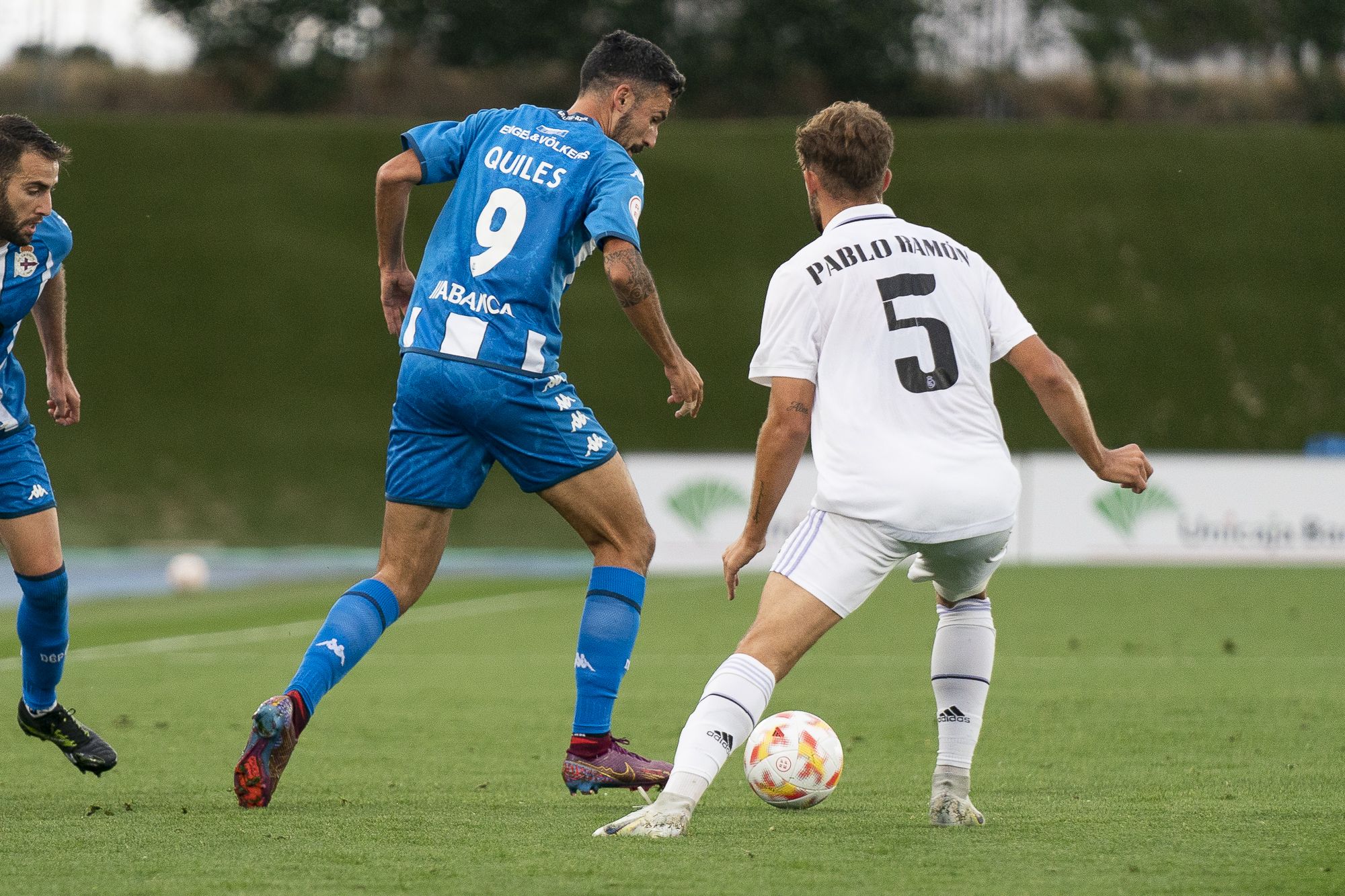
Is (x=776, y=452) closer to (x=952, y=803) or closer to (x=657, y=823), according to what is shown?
(x=657, y=823)

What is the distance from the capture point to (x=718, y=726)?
12.4ft

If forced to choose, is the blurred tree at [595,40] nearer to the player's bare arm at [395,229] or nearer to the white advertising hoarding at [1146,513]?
the white advertising hoarding at [1146,513]

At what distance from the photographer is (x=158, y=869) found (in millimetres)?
3480

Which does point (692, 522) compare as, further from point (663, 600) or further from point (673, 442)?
point (673, 442)

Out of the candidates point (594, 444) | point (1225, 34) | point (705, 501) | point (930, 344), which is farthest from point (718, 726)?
point (1225, 34)

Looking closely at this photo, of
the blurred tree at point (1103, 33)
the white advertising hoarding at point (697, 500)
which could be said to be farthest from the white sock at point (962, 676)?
the blurred tree at point (1103, 33)

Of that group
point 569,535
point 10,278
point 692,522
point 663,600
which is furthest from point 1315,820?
point 569,535

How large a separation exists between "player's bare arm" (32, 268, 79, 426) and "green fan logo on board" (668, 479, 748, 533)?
11937 millimetres

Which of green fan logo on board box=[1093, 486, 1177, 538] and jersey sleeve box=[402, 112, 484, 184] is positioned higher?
jersey sleeve box=[402, 112, 484, 184]

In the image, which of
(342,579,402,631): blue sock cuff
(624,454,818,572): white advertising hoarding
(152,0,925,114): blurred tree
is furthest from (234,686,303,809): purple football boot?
(152,0,925,114): blurred tree

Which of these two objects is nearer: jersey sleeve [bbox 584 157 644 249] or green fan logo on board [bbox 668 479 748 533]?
jersey sleeve [bbox 584 157 644 249]

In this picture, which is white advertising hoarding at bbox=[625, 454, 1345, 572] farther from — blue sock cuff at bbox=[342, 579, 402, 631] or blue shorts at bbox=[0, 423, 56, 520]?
blue sock cuff at bbox=[342, 579, 402, 631]

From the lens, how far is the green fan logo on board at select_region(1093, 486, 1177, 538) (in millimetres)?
17016

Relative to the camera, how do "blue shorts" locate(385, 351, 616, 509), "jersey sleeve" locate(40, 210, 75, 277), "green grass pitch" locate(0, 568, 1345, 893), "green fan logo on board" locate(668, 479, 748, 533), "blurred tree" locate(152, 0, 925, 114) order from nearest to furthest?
"green grass pitch" locate(0, 568, 1345, 893)
"blue shorts" locate(385, 351, 616, 509)
"jersey sleeve" locate(40, 210, 75, 277)
"green fan logo on board" locate(668, 479, 748, 533)
"blurred tree" locate(152, 0, 925, 114)
